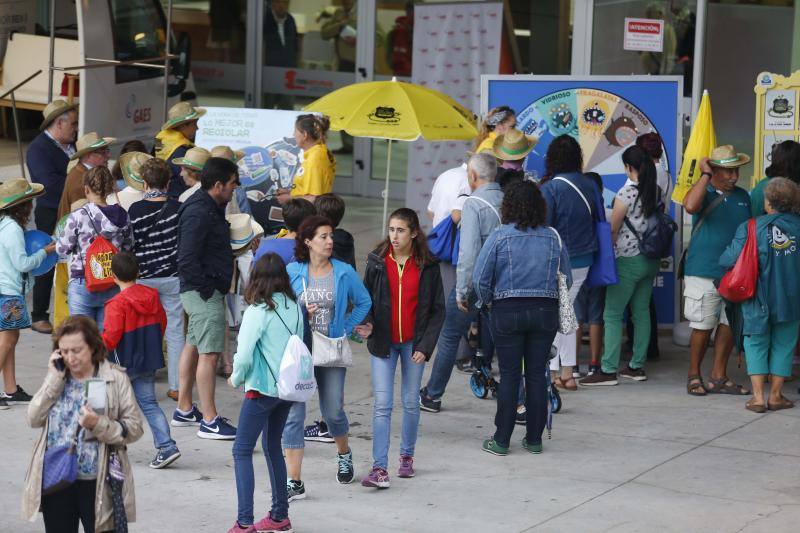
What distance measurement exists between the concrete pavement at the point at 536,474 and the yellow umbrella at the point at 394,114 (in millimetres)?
2019

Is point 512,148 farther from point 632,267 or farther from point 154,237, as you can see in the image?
point 154,237

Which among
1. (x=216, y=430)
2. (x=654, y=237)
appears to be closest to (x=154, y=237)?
(x=216, y=430)

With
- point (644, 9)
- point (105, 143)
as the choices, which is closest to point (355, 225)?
point (644, 9)

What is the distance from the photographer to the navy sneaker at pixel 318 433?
8.09 metres

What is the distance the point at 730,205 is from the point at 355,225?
609 centimetres

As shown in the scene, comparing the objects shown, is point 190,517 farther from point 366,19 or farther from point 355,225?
point 366,19

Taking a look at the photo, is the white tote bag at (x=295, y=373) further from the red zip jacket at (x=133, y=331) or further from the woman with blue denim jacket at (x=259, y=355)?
the red zip jacket at (x=133, y=331)

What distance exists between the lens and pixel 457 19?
13312 mm

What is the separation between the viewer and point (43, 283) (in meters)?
10.7

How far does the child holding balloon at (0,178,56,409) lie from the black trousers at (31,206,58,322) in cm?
201

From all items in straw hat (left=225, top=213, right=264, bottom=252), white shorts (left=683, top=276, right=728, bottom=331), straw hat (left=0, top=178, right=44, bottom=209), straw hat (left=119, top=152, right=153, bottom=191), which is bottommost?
white shorts (left=683, top=276, right=728, bottom=331)

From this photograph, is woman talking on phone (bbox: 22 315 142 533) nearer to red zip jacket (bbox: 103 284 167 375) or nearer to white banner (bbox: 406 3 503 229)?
red zip jacket (bbox: 103 284 167 375)

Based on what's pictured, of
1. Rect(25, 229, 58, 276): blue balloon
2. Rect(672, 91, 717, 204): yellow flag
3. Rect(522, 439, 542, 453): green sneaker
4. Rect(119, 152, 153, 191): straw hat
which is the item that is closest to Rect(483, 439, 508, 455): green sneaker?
Rect(522, 439, 542, 453): green sneaker

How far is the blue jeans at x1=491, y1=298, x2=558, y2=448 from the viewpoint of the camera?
24.8ft
